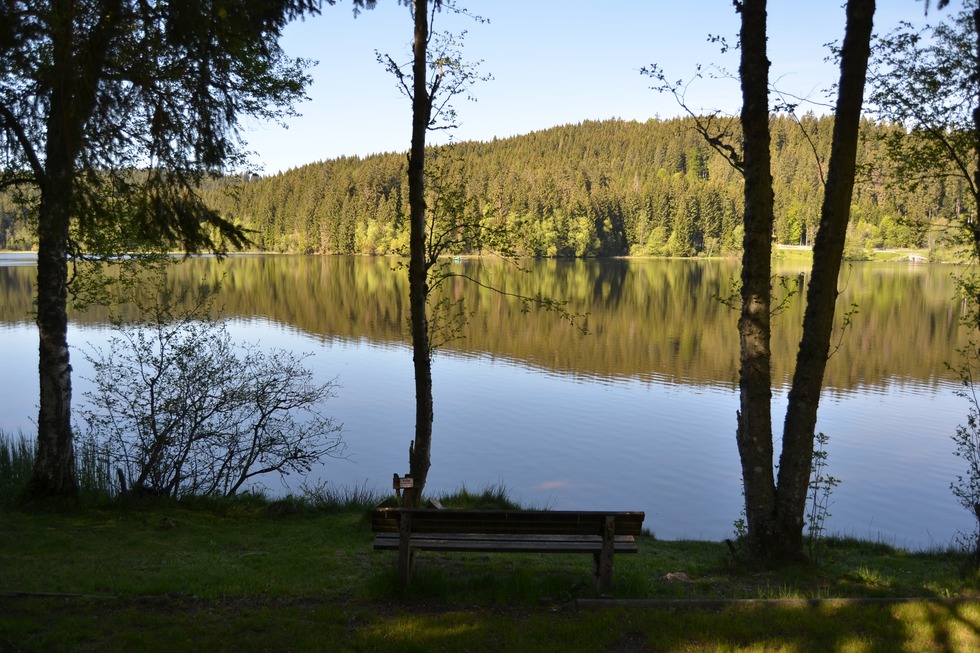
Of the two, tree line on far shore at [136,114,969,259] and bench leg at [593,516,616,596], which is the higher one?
tree line on far shore at [136,114,969,259]

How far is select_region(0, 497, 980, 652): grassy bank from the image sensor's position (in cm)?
446

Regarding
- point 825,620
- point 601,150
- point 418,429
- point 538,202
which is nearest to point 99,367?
point 418,429

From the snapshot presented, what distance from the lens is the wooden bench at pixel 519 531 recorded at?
5332 mm

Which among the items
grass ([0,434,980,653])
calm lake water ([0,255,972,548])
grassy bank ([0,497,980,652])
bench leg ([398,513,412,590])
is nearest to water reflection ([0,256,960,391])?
calm lake water ([0,255,972,548])

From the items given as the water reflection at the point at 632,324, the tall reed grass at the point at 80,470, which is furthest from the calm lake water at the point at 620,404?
the tall reed grass at the point at 80,470

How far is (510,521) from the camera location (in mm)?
5375

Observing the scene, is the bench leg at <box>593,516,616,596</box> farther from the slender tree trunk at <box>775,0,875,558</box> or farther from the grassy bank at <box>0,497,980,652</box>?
the slender tree trunk at <box>775,0,875,558</box>

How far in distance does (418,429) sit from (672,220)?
113 metres

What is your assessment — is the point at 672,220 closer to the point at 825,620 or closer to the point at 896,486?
the point at 896,486

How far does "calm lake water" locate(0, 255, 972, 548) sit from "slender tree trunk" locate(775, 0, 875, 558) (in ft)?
3.14

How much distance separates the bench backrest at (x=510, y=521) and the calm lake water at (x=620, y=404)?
2775 millimetres

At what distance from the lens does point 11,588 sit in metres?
5.32

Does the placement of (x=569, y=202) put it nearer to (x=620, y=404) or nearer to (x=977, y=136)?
(x=620, y=404)

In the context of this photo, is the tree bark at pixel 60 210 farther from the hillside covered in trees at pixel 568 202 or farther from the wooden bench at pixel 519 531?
the hillside covered in trees at pixel 568 202
